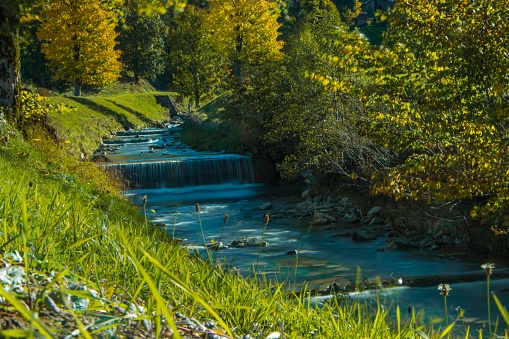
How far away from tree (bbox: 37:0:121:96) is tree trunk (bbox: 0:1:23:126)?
95.9ft

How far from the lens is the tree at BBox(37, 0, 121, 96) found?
41281 millimetres

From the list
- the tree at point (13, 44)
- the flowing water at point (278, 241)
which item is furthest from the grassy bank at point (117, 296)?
the tree at point (13, 44)

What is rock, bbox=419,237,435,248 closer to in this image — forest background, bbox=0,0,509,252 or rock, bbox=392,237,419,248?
rock, bbox=392,237,419,248

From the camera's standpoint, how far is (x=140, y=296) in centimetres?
285

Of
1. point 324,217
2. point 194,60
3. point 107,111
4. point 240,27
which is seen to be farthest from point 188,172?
point 194,60

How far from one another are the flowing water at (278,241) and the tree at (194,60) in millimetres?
19600

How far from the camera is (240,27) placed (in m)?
43.5

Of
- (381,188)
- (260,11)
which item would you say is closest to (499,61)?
(381,188)

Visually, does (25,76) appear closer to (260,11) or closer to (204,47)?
(204,47)

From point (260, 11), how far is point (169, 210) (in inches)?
1035

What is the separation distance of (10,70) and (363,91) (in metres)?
7.53

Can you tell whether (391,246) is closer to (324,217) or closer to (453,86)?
(324,217)

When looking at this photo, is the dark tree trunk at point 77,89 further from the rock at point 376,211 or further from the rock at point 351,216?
the rock at point 376,211

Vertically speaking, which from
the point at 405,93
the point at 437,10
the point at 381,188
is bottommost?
the point at 381,188
